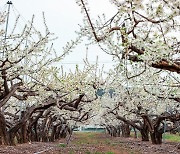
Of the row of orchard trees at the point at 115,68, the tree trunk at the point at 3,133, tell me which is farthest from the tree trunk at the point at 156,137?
the tree trunk at the point at 3,133

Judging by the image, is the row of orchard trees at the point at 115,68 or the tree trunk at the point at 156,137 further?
the tree trunk at the point at 156,137

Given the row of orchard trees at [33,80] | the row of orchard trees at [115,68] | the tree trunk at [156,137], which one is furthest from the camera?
the tree trunk at [156,137]

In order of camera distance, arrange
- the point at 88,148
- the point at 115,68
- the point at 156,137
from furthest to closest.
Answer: the point at 156,137
the point at 88,148
the point at 115,68

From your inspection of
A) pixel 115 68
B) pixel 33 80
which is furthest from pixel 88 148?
pixel 115 68

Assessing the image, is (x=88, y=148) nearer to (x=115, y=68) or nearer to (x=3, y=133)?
(x=3, y=133)

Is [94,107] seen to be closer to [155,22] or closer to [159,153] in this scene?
[159,153]

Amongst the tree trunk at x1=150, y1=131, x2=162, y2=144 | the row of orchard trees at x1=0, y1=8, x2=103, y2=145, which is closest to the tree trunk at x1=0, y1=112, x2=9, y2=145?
the row of orchard trees at x1=0, y1=8, x2=103, y2=145

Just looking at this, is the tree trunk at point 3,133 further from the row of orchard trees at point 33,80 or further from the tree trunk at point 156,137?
the tree trunk at point 156,137

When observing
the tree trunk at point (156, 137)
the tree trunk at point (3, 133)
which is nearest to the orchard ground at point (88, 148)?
the tree trunk at point (3, 133)

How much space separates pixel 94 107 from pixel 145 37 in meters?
20.8

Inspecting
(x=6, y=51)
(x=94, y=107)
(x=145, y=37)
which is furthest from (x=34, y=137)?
(x=145, y=37)

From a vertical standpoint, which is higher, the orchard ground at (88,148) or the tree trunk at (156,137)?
the tree trunk at (156,137)

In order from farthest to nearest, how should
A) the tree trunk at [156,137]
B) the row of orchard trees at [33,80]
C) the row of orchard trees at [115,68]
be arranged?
the tree trunk at [156,137] → the row of orchard trees at [33,80] → the row of orchard trees at [115,68]

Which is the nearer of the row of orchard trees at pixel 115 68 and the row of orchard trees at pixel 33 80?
the row of orchard trees at pixel 115 68
